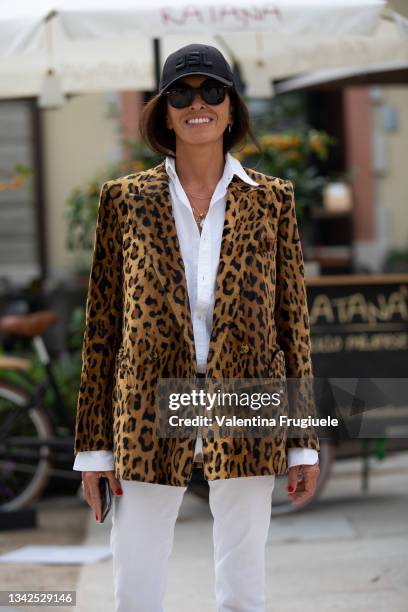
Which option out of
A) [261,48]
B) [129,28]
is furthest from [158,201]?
[261,48]

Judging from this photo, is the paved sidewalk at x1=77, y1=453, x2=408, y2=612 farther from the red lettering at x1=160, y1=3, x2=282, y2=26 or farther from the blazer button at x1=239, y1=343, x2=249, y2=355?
the red lettering at x1=160, y1=3, x2=282, y2=26

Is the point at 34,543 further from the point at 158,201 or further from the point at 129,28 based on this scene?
the point at 158,201

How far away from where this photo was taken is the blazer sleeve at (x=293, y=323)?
113 inches

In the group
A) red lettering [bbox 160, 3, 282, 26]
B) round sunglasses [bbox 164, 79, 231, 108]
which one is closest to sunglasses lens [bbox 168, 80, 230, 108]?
round sunglasses [bbox 164, 79, 231, 108]

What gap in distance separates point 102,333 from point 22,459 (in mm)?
3773

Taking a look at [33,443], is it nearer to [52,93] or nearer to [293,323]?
[52,93]

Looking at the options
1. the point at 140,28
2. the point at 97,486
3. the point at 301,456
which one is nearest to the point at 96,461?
the point at 97,486

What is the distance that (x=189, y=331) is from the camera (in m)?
2.75

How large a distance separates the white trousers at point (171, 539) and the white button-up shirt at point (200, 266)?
0.11 meters

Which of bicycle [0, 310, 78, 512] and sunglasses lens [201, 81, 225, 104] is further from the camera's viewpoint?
bicycle [0, 310, 78, 512]

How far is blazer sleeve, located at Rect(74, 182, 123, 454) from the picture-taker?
2.85 metres

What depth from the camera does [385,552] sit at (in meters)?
5.23

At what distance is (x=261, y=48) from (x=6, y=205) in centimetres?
454

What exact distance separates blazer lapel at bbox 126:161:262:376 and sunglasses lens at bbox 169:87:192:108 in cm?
21
